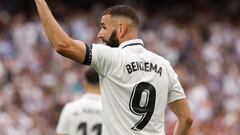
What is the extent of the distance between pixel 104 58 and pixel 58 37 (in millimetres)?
421

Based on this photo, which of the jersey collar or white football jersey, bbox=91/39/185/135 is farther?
the jersey collar

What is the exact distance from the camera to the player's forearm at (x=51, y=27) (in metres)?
6.53

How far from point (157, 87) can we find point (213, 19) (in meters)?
16.0

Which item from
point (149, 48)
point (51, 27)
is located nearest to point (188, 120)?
point (51, 27)

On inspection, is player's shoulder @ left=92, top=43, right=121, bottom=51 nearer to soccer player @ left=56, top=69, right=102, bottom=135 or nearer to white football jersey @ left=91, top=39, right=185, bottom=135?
white football jersey @ left=91, top=39, right=185, bottom=135

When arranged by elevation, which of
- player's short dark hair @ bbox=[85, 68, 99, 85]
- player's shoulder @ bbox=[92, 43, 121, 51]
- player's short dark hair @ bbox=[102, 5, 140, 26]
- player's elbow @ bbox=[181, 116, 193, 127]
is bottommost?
player's elbow @ bbox=[181, 116, 193, 127]

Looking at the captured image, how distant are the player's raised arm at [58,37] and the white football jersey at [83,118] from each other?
2732 millimetres

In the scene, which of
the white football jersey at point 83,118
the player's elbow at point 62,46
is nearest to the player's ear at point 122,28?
the player's elbow at point 62,46

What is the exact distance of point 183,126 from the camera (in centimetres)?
745

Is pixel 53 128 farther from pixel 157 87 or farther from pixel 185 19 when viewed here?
pixel 157 87

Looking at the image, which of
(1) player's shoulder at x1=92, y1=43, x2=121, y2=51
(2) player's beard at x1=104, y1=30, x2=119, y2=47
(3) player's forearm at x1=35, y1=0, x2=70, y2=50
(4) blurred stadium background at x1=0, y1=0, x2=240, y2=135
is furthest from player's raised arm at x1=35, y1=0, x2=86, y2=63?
(4) blurred stadium background at x1=0, y1=0, x2=240, y2=135

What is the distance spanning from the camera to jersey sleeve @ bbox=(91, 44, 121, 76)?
22.3ft

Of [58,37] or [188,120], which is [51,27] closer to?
[58,37]

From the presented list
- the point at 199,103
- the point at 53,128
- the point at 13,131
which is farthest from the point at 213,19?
the point at 13,131
